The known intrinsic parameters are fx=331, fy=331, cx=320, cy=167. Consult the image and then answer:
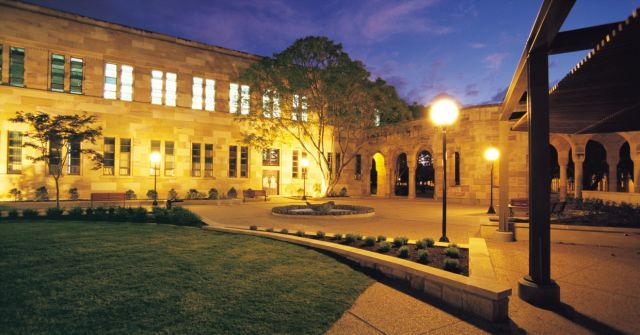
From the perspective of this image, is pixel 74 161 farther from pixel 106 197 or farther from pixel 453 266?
pixel 453 266

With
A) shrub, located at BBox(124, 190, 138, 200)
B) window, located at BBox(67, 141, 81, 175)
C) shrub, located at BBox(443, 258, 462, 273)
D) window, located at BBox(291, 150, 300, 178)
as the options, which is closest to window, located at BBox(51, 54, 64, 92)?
window, located at BBox(67, 141, 81, 175)

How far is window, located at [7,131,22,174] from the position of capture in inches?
814

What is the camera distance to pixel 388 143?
31.7 metres

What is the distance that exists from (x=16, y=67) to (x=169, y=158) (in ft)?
34.6

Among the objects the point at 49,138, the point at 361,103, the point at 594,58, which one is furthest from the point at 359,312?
the point at 49,138

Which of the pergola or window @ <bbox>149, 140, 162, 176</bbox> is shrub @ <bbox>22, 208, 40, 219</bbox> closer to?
window @ <bbox>149, 140, 162, 176</bbox>

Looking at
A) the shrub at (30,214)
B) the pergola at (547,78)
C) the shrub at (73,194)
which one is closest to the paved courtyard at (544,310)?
the pergola at (547,78)

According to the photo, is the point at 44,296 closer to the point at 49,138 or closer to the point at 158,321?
the point at 158,321

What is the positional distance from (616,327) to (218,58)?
2910 cm

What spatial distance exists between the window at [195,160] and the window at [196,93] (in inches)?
127

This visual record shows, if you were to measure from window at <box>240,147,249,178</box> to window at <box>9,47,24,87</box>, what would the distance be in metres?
15.1

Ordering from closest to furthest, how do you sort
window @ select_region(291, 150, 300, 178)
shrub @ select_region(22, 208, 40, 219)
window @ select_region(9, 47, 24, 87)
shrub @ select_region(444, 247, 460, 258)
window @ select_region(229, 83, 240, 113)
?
shrub @ select_region(444, 247, 460, 258) < shrub @ select_region(22, 208, 40, 219) < window @ select_region(9, 47, 24, 87) < window @ select_region(229, 83, 240, 113) < window @ select_region(291, 150, 300, 178)

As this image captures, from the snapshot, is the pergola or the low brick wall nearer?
the pergola

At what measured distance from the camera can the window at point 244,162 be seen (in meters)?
28.9
